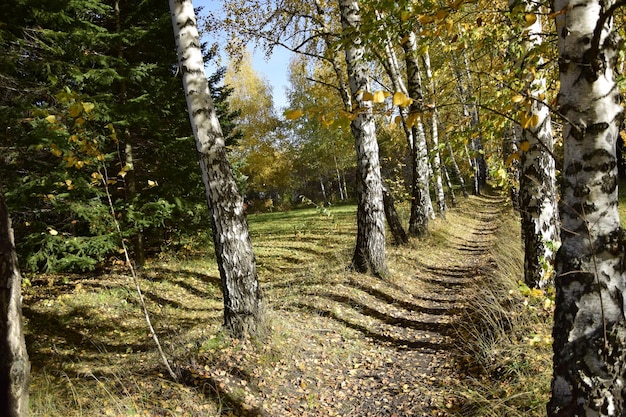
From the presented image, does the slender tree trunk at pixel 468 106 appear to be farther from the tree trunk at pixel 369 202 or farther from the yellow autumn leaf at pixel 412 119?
the tree trunk at pixel 369 202

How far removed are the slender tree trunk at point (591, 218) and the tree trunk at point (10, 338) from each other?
3049 mm

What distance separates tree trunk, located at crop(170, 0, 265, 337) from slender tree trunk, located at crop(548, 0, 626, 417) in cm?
336

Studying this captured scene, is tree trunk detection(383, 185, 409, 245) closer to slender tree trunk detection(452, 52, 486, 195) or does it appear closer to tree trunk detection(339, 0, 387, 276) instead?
slender tree trunk detection(452, 52, 486, 195)

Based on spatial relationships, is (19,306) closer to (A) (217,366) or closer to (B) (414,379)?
(A) (217,366)

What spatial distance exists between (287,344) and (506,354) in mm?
2459

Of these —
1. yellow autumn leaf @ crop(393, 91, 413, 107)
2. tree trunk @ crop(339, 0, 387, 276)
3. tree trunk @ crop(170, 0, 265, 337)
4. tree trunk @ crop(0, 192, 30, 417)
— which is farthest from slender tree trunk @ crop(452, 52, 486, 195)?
tree trunk @ crop(0, 192, 30, 417)

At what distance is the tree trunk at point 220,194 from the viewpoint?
4352mm

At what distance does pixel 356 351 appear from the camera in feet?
16.0

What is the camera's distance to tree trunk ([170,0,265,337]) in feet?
14.3

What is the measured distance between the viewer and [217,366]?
415cm

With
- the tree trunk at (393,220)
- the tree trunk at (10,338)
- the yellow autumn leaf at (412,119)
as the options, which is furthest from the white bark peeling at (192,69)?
the tree trunk at (393,220)

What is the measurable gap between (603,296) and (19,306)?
3.22m

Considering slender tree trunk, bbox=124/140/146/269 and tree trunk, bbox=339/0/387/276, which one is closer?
tree trunk, bbox=339/0/387/276

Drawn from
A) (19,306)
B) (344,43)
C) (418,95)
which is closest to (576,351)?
(344,43)
